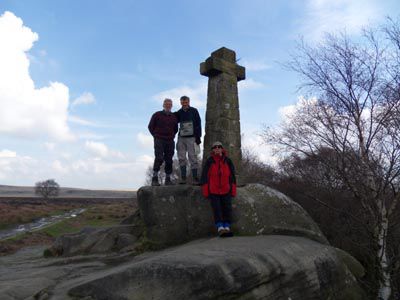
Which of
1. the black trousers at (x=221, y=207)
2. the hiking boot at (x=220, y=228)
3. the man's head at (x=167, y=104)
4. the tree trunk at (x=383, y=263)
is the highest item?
the man's head at (x=167, y=104)

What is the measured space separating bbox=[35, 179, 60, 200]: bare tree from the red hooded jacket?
76475 mm

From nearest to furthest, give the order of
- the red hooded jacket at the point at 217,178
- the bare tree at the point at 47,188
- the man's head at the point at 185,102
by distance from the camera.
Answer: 1. the red hooded jacket at the point at 217,178
2. the man's head at the point at 185,102
3. the bare tree at the point at 47,188

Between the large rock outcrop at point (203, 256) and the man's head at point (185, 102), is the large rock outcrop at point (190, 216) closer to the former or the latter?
the large rock outcrop at point (203, 256)

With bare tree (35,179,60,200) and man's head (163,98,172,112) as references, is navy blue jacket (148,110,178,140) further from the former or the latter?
bare tree (35,179,60,200)

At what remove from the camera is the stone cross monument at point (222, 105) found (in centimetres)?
920

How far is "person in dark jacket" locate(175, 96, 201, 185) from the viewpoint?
864 centimetres

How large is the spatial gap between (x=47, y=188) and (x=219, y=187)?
7662 cm

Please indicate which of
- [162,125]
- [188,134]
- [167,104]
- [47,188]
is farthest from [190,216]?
[47,188]

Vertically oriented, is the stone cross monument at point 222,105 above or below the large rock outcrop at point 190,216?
above

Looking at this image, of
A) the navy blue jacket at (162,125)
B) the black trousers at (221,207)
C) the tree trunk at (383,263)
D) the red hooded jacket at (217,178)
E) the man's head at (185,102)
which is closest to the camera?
the black trousers at (221,207)

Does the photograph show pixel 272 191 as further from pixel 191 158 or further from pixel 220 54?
pixel 220 54

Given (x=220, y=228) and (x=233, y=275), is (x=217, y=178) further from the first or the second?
(x=233, y=275)

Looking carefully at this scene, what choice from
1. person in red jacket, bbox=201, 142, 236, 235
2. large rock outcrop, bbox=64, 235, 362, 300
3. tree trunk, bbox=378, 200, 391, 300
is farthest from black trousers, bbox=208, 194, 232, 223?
tree trunk, bbox=378, 200, 391, 300

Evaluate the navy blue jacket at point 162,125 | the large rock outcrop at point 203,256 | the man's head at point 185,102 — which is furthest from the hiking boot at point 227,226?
the man's head at point 185,102
